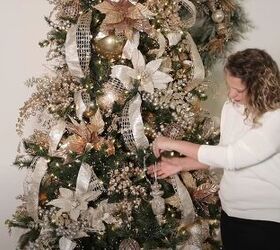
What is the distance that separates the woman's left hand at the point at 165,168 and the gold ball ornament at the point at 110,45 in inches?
19.4

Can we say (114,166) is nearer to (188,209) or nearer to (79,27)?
(188,209)

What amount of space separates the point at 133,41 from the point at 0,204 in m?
1.37

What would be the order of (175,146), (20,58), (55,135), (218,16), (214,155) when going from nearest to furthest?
(214,155), (175,146), (55,135), (218,16), (20,58)

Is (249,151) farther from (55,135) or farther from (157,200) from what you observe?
Answer: (55,135)

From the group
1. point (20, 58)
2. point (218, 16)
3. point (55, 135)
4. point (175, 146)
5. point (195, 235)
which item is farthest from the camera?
point (20, 58)

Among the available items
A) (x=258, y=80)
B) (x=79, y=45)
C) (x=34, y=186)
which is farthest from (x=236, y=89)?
(x=34, y=186)

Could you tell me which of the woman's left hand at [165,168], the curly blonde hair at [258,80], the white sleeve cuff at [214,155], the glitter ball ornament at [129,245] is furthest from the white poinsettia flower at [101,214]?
the curly blonde hair at [258,80]

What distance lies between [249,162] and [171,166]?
1.35 feet

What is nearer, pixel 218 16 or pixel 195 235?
pixel 195 235

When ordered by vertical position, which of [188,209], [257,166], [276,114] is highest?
[276,114]

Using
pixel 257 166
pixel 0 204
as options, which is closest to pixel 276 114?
pixel 257 166

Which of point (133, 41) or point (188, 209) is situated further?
point (188, 209)

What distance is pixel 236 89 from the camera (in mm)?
1407

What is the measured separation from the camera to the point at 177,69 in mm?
1715
